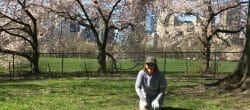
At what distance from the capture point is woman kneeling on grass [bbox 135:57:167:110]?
1023 cm

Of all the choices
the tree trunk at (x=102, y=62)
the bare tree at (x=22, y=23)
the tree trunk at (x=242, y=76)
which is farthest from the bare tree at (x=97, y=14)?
the tree trunk at (x=242, y=76)

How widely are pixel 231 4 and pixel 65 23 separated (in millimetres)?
10347

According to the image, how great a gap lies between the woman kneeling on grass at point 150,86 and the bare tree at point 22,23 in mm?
17721

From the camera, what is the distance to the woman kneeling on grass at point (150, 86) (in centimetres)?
1023

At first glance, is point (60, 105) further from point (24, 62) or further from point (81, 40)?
point (81, 40)

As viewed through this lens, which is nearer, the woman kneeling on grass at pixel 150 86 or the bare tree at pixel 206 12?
the woman kneeling on grass at pixel 150 86

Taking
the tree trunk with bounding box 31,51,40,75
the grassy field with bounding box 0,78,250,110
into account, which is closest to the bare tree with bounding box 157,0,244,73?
the tree trunk with bounding box 31,51,40,75

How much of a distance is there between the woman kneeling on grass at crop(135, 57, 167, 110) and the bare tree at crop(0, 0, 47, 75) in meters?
17.7

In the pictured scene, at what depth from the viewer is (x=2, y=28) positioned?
28.4 meters

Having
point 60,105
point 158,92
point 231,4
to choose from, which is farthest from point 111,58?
point 158,92

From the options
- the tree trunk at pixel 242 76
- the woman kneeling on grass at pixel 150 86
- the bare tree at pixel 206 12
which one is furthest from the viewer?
the bare tree at pixel 206 12

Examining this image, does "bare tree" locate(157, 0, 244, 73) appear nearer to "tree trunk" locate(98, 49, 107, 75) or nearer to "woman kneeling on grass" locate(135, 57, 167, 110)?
"tree trunk" locate(98, 49, 107, 75)

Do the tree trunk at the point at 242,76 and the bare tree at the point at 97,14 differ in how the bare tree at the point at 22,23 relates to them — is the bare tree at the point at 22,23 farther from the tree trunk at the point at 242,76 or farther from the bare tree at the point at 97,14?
the tree trunk at the point at 242,76

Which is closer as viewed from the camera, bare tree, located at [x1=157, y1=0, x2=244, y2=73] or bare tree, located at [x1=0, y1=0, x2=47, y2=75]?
bare tree, located at [x1=0, y1=0, x2=47, y2=75]
